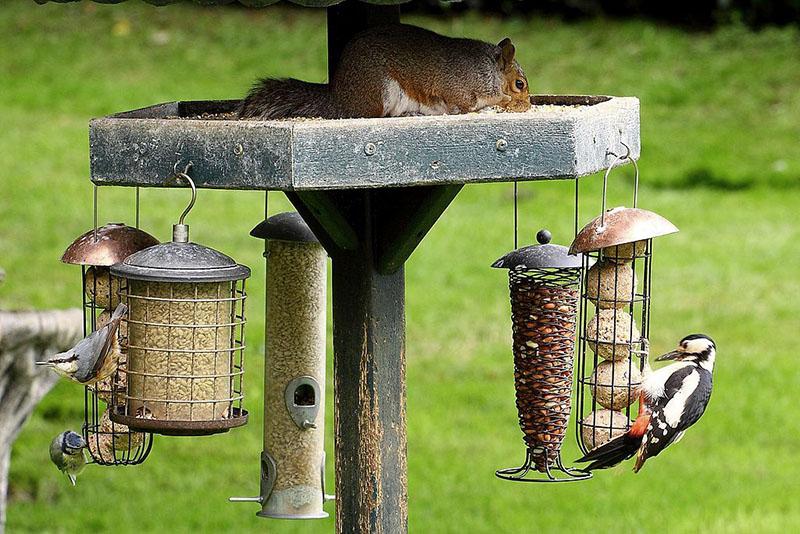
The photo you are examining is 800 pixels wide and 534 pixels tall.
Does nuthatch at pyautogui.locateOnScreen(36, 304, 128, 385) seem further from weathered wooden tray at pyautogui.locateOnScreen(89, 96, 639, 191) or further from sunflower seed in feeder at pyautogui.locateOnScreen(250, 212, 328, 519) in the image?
sunflower seed in feeder at pyautogui.locateOnScreen(250, 212, 328, 519)

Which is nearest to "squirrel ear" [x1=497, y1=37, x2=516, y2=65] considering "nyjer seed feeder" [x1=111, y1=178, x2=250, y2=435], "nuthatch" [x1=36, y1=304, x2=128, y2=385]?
"nyjer seed feeder" [x1=111, y1=178, x2=250, y2=435]

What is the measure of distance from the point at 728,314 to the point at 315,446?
4.43 metres

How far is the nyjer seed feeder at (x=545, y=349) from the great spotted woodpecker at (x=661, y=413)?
0.78ft

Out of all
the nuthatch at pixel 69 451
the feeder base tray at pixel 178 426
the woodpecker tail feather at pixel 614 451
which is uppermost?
the feeder base tray at pixel 178 426

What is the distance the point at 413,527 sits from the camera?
17.6ft

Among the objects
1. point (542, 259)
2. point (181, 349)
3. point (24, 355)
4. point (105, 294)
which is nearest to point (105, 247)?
point (105, 294)

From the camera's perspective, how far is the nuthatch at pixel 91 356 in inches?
118

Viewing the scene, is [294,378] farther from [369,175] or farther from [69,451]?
[369,175]

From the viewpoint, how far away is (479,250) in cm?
891

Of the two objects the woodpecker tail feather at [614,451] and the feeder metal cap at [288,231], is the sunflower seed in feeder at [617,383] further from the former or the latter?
the feeder metal cap at [288,231]

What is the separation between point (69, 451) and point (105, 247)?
1.87 feet

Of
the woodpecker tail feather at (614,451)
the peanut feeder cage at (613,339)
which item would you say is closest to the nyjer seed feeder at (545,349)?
the peanut feeder cage at (613,339)

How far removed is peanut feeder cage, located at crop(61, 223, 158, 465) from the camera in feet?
10.4

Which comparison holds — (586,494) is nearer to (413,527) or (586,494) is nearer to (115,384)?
(413,527)
